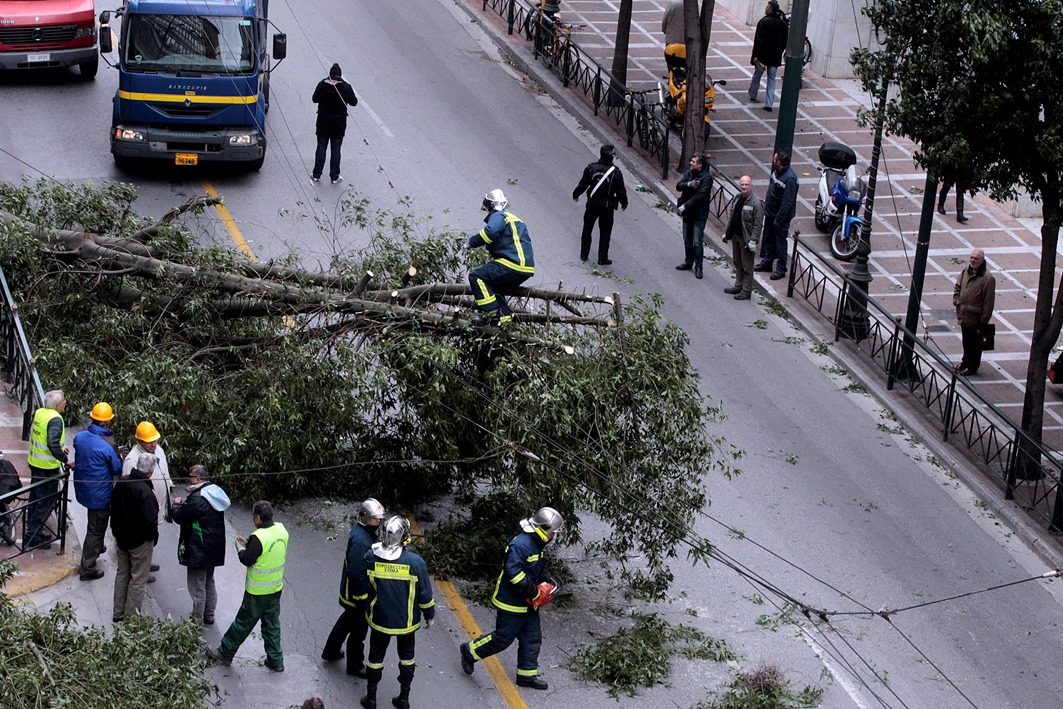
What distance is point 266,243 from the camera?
17.9 meters

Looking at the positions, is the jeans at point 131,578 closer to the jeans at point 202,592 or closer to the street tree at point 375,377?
the jeans at point 202,592

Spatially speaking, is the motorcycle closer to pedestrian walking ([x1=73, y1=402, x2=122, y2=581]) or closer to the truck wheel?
the truck wheel

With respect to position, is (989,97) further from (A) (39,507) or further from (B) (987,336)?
(A) (39,507)

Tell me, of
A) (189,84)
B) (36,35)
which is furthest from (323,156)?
(36,35)

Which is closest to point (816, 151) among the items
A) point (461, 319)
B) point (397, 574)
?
point (461, 319)

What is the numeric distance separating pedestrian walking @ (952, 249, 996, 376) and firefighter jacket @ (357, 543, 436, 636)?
9.28 m

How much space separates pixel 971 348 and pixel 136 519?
11.1 metres

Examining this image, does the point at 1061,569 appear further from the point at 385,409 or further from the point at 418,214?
the point at 418,214

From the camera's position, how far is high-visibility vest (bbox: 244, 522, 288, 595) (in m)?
10.2

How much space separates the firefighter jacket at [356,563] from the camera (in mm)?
10367

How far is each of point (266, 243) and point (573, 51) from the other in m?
9.57

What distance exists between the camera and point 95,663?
855cm

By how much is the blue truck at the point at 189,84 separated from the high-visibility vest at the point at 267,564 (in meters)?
10.1

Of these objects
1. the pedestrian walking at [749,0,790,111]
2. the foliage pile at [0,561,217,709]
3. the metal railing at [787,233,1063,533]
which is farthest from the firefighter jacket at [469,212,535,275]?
the pedestrian walking at [749,0,790,111]
